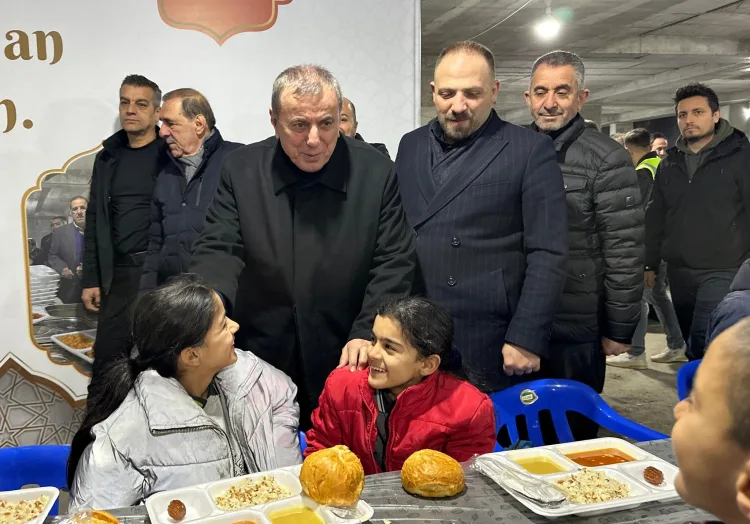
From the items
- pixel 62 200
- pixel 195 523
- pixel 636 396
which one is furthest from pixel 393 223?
pixel 636 396

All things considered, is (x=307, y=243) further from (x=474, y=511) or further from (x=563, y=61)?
(x=563, y=61)

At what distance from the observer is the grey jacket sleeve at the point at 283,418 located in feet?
5.92

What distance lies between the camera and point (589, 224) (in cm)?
260

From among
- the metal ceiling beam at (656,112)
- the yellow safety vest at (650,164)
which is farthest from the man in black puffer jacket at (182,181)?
the metal ceiling beam at (656,112)

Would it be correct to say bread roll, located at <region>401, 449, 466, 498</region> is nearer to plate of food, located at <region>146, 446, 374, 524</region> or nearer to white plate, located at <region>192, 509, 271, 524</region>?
plate of food, located at <region>146, 446, 374, 524</region>

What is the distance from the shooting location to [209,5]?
2.74 m

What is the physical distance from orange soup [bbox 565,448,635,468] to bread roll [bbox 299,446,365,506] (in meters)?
0.57

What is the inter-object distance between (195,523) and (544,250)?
1.41 meters

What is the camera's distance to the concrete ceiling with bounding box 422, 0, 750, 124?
6.73 m

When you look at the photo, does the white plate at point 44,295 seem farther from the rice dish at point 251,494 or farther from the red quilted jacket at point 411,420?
the rice dish at point 251,494

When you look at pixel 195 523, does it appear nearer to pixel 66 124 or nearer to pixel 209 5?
pixel 66 124

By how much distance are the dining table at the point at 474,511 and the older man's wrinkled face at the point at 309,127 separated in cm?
102

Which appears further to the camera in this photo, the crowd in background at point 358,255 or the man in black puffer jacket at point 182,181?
the man in black puffer jacket at point 182,181

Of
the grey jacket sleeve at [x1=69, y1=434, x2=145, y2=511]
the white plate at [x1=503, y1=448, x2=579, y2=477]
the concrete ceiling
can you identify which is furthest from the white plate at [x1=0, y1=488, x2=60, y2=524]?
the concrete ceiling
